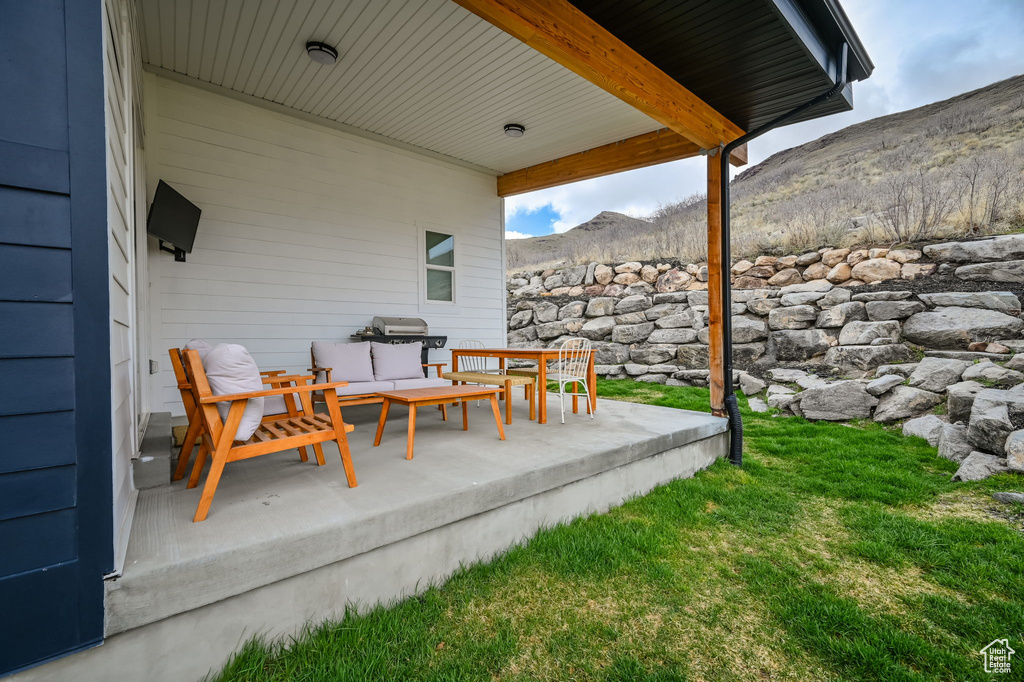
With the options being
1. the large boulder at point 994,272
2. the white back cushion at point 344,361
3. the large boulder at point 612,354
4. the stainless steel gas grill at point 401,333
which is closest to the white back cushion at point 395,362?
the white back cushion at point 344,361

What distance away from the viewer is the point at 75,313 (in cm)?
127

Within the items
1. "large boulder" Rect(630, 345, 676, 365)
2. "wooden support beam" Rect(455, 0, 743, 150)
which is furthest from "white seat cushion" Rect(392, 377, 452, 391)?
"large boulder" Rect(630, 345, 676, 365)

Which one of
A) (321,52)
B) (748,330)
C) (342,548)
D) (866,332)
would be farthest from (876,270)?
(342,548)

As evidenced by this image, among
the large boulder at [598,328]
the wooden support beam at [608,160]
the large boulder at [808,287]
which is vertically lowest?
the large boulder at [598,328]

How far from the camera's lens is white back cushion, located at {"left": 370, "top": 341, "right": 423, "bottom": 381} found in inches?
175

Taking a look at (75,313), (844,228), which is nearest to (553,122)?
(75,313)

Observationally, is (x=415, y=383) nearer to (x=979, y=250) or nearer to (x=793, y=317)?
(x=793, y=317)

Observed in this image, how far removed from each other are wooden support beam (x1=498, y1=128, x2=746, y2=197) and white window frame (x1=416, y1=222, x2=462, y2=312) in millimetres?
1095

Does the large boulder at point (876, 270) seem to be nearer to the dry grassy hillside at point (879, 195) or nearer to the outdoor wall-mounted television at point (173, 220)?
the dry grassy hillside at point (879, 195)

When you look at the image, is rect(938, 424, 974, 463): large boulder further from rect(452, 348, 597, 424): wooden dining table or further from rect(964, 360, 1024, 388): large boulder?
rect(452, 348, 597, 424): wooden dining table

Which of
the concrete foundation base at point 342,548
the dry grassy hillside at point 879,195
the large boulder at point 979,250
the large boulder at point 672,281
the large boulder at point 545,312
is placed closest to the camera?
the concrete foundation base at point 342,548

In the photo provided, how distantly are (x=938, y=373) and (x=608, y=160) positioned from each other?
4.08 m

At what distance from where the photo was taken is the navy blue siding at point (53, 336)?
1.19 m

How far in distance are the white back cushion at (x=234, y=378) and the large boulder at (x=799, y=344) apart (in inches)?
250
